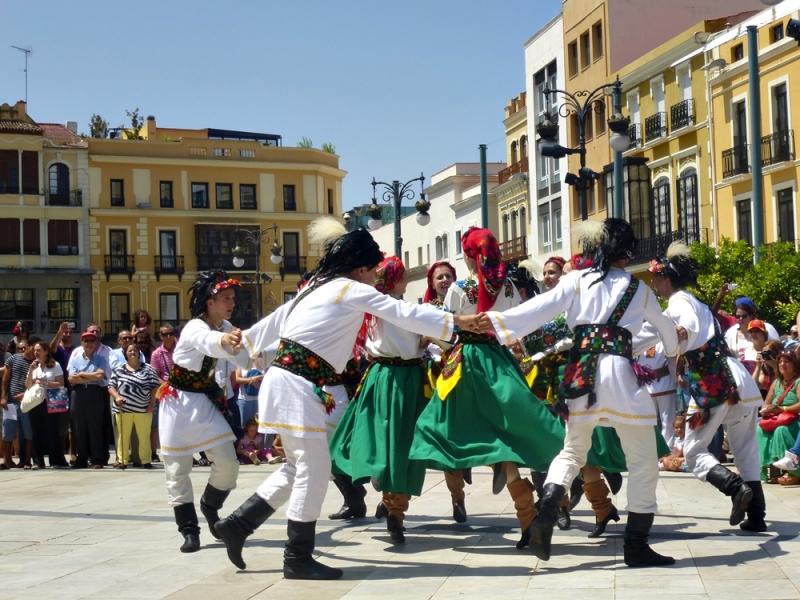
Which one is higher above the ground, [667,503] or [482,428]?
[482,428]

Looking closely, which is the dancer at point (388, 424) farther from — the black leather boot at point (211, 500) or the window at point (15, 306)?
the window at point (15, 306)

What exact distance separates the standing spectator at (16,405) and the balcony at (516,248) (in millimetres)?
39359

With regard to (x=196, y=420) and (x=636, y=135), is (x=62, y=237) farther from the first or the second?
(x=196, y=420)

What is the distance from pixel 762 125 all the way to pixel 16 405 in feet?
80.5

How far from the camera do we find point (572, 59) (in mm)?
51125

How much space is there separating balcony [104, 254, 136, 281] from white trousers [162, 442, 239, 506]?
63930 millimetres

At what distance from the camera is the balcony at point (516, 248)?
185ft

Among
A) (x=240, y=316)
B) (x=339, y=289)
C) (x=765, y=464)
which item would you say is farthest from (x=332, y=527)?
(x=240, y=316)

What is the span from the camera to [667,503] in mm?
10625

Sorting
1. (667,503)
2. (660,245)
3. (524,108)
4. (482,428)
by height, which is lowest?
(667,503)

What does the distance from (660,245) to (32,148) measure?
40.3m

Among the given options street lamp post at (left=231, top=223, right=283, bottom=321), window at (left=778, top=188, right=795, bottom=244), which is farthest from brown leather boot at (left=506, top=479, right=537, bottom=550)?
street lamp post at (left=231, top=223, right=283, bottom=321)

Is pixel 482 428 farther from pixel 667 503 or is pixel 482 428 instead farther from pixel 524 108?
pixel 524 108

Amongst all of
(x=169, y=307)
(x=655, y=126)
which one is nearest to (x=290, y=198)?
(x=169, y=307)
